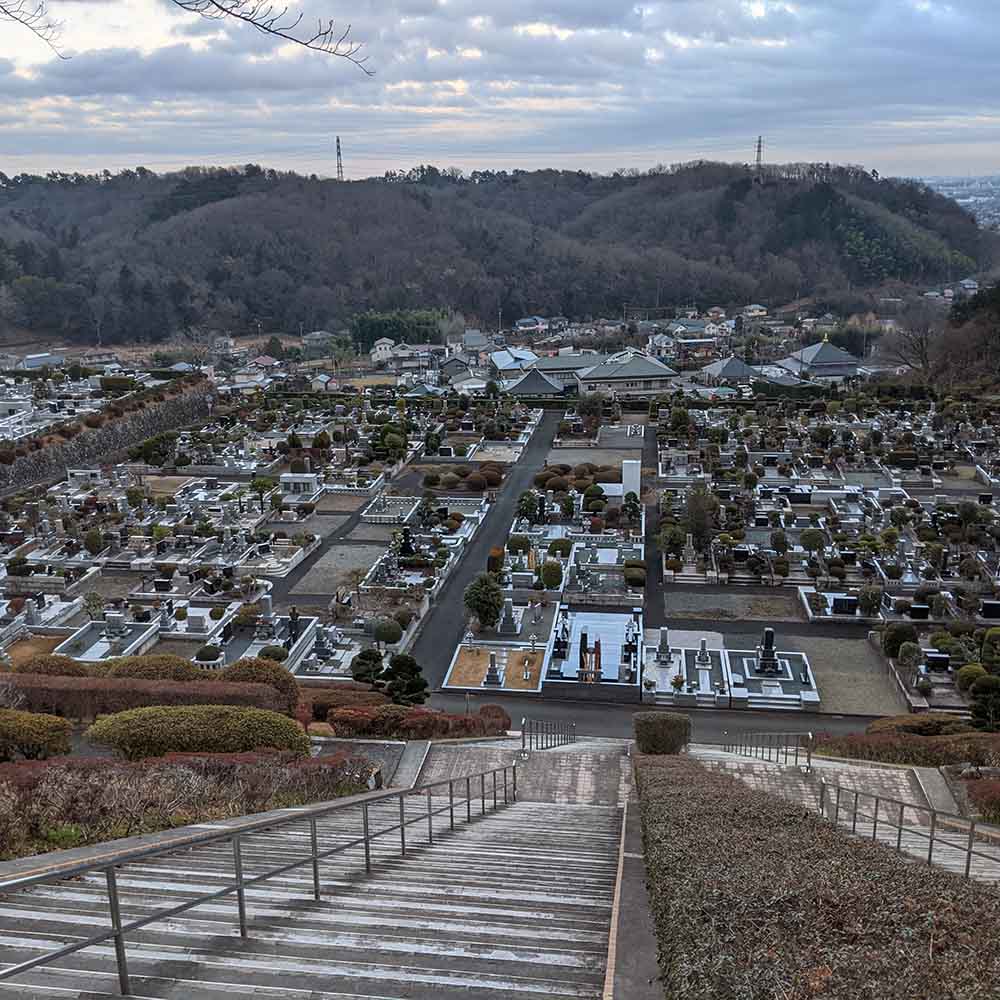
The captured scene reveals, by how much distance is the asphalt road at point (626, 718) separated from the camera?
1563 cm

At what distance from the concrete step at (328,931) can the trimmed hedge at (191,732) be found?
6.18m

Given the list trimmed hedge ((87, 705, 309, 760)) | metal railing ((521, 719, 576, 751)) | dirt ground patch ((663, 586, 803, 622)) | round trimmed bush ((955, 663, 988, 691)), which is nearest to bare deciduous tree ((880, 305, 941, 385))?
dirt ground patch ((663, 586, 803, 622))

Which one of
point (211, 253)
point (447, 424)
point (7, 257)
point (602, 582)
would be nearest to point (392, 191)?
point (211, 253)

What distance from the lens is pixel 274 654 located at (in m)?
17.7

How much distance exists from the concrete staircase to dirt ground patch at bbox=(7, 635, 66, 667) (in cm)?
1554

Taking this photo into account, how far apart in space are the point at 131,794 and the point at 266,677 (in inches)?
274

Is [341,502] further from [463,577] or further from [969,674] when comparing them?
[969,674]

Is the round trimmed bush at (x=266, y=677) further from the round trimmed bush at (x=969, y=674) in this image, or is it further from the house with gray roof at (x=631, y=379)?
the house with gray roof at (x=631, y=379)

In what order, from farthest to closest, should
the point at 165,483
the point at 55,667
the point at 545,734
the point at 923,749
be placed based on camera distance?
the point at 165,483 < the point at 55,667 < the point at 545,734 < the point at 923,749

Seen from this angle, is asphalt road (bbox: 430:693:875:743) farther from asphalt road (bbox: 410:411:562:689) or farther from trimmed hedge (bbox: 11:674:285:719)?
trimmed hedge (bbox: 11:674:285:719)

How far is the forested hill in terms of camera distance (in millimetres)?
75000

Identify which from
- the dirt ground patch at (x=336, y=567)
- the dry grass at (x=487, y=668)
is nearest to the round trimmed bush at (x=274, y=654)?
the dry grass at (x=487, y=668)

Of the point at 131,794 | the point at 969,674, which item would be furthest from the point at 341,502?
the point at 131,794

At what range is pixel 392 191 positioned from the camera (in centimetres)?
10431
